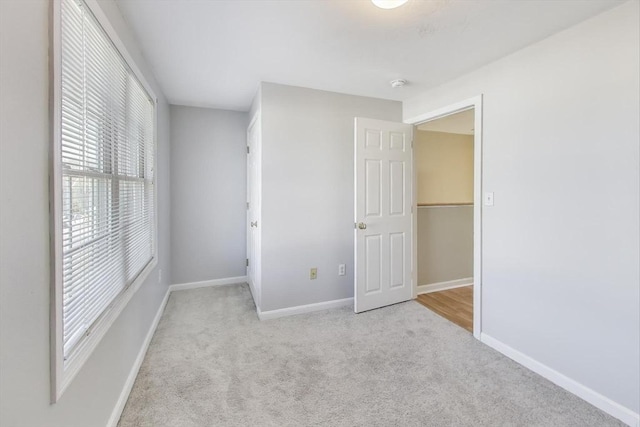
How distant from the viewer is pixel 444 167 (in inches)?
162

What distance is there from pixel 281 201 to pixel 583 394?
8.50 feet

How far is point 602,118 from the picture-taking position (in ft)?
5.62

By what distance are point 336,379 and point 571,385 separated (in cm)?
150

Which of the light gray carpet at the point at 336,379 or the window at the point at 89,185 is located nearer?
the window at the point at 89,185

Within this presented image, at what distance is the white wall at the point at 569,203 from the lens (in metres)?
1.63

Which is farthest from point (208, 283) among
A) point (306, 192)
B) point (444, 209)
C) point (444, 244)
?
point (444, 209)

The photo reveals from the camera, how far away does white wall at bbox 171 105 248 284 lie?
145 inches

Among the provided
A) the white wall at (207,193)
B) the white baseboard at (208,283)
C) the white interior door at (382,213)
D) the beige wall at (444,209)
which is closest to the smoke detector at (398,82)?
the white interior door at (382,213)

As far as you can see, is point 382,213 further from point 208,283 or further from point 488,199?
point 208,283

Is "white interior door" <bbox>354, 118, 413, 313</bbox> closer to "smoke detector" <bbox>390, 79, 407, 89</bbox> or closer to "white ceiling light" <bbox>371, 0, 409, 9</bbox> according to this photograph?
"smoke detector" <bbox>390, 79, 407, 89</bbox>

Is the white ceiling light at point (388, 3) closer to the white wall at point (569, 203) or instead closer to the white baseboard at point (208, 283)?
the white wall at point (569, 203)

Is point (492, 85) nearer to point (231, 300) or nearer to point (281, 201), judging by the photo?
point (281, 201)

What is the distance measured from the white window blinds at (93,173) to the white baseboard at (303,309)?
123 cm

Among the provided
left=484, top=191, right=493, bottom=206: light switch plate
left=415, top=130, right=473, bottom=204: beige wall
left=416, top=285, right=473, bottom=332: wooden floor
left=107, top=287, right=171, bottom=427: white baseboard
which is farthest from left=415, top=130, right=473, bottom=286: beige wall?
left=107, top=287, right=171, bottom=427: white baseboard
